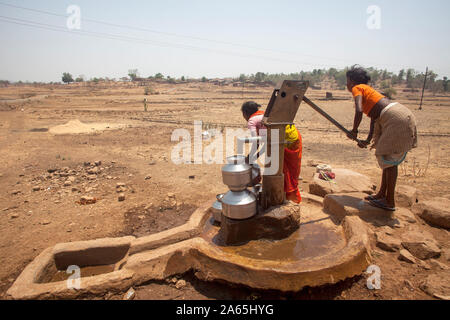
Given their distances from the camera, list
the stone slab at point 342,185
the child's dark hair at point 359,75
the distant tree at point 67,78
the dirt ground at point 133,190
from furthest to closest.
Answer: the distant tree at point 67,78 < the stone slab at point 342,185 < the child's dark hair at point 359,75 < the dirt ground at point 133,190

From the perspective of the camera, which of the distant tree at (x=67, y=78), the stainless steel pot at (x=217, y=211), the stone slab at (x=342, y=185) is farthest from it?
the distant tree at (x=67, y=78)

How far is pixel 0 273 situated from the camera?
103 inches

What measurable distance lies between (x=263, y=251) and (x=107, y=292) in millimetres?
1284

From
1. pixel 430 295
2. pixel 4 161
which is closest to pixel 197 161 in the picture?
pixel 4 161

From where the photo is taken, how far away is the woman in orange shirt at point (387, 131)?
2.72 m

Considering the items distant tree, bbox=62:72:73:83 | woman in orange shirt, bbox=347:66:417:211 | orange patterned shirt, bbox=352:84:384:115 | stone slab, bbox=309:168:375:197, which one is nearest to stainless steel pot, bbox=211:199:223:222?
woman in orange shirt, bbox=347:66:417:211

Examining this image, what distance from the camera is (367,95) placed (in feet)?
9.43

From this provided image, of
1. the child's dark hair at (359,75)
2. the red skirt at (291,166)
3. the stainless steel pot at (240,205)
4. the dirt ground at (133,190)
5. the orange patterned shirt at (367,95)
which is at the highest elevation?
the child's dark hair at (359,75)

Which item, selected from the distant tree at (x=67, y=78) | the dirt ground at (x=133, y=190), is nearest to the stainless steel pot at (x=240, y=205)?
the dirt ground at (x=133, y=190)

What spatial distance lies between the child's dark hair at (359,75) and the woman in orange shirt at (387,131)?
0.11 metres

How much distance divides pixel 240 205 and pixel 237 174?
27 cm

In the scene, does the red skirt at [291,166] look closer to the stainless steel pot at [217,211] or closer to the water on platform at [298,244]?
the water on platform at [298,244]

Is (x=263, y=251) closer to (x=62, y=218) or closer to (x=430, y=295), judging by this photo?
(x=430, y=295)

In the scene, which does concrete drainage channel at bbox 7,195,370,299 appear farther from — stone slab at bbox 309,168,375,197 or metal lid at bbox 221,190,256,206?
stone slab at bbox 309,168,375,197
